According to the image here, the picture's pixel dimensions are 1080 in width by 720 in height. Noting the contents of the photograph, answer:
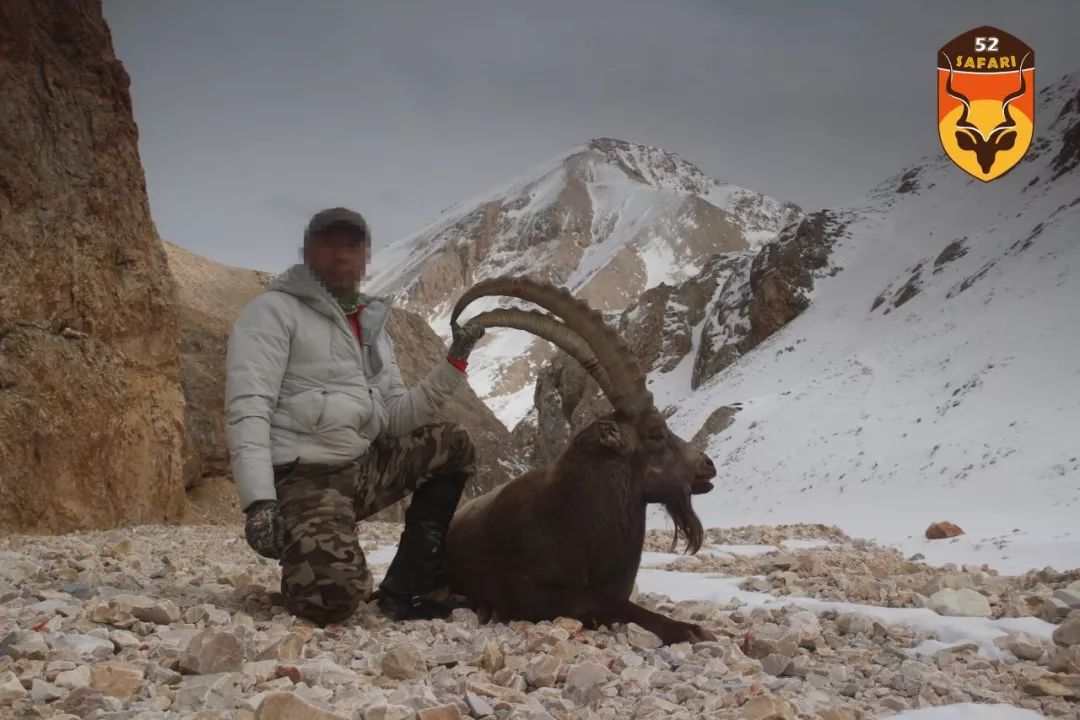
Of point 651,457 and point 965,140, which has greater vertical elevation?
point 965,140

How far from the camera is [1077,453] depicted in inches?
570

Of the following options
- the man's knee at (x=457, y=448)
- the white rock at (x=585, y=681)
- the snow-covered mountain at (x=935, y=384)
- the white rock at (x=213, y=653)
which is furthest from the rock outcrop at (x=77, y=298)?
the snow-covered mountain at (x=935, y=384)

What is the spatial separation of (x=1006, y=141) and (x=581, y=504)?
2632cm

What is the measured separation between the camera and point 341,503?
4438 mm

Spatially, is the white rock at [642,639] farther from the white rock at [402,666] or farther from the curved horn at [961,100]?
the curved horn at [961,100]

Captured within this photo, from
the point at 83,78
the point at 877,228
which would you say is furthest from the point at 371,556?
the point at 877,228

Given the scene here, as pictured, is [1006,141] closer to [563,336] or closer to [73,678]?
[563,336]

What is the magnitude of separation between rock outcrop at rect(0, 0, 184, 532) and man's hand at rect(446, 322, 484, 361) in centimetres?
665

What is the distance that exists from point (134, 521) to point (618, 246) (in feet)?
537

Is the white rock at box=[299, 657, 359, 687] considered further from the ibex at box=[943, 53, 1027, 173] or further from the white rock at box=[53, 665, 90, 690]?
the ibex at box=[943, 53, 1027, 173]

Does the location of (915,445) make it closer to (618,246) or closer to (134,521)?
(134,521)

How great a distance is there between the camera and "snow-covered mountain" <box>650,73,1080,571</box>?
14.8 metres

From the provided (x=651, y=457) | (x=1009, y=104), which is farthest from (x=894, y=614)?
(x=1009, y=104)

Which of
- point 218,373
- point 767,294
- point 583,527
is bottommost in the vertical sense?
point 583,527
